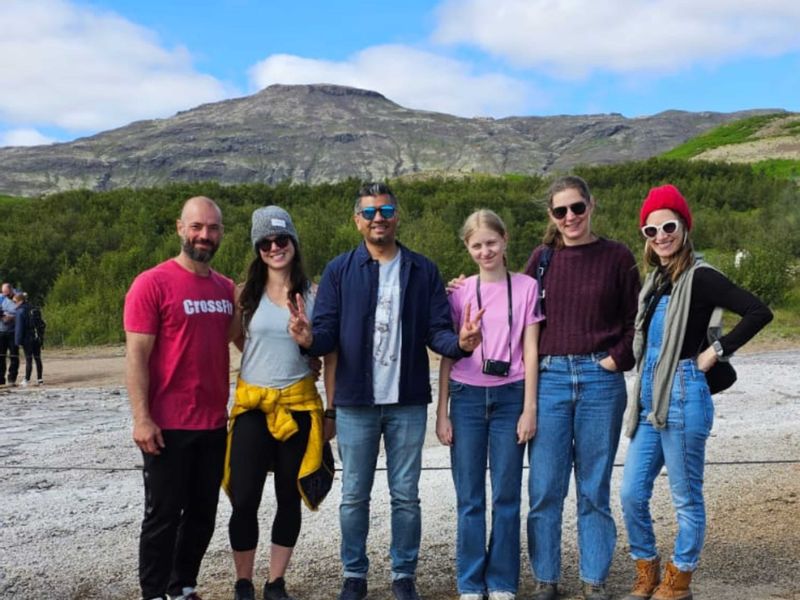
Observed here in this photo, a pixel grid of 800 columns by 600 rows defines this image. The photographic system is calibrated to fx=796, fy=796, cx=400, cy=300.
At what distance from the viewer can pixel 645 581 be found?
3.75 metres

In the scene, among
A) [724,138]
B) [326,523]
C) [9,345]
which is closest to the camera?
[326,523]

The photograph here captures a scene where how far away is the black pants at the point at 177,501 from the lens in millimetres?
3639

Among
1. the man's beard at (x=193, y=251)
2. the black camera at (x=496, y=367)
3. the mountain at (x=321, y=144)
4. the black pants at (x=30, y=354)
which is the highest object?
the mountain at (x=321, y=144)

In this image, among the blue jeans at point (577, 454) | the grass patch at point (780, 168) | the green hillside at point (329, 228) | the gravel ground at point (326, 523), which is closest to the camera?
the blue jeans at point (577, 454)

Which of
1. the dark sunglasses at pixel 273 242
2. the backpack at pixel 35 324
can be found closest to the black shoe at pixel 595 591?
Answer: the dark sunglasses at pixel 273 242

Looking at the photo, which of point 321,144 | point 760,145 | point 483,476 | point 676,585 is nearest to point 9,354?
point 483,476

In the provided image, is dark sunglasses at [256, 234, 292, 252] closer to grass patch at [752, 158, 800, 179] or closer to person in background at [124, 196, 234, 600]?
person in background at [124, 196, 234, 600]

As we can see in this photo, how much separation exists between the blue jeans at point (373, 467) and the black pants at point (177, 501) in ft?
2.02

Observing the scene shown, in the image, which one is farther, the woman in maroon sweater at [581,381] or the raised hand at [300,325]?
the woman in maroon sweater at [581,381]

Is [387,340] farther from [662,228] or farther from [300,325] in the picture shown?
[662,228]

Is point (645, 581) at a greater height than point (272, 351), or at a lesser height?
lesser

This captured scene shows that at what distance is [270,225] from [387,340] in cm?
79

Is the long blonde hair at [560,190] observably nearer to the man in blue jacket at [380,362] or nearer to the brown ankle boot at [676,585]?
the man in blue jacket at [380,362]

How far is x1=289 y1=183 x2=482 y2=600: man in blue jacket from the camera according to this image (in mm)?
3760
